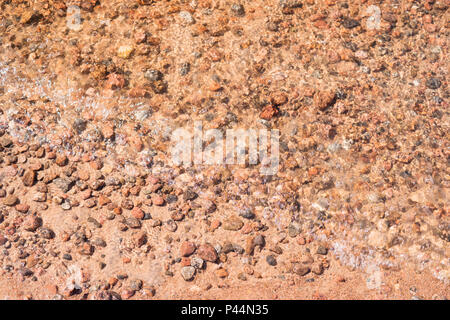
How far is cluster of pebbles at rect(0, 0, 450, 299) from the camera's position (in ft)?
12.4

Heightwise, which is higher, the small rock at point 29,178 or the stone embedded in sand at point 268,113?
the small rock at point 29,178

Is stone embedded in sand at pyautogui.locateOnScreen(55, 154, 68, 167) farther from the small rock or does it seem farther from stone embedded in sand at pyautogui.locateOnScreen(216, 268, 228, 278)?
stone embedded in sand at pyautogui.locateOnScreen(216, 268, 228, 278)

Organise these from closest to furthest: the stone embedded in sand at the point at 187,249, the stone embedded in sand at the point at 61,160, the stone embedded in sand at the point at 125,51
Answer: the stone embedded in sand at the point at 187,249 < the stone embedded in sand at the point at 61,160 < the stone embedded in sand at the point at 125,51

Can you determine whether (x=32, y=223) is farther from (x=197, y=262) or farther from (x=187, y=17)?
(x=187, y=17)

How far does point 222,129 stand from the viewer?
450cm

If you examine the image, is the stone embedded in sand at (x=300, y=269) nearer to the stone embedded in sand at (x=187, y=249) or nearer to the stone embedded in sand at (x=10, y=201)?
the stone embedded in sand at (x=187, y=249)

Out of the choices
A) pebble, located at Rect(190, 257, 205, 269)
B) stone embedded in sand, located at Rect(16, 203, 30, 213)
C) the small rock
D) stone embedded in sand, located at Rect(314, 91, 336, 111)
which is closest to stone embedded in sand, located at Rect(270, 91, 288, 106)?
stone embedded in sand, located at Rect(314, 91, 336, 111)

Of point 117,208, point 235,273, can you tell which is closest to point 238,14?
point 117,208

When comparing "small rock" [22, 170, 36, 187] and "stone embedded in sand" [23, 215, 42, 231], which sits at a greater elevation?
"small rock" [22, 170, 36, 187]

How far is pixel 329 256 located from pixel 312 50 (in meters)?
2.40

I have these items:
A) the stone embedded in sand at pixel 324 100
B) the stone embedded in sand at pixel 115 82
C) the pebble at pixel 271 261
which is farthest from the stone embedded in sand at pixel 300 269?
the stone embedded in sand at pixel 115 82

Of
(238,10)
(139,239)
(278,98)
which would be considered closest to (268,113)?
(278,98)

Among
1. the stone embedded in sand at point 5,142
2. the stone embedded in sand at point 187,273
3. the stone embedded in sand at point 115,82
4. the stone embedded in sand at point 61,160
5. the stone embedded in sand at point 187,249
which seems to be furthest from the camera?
the stone embedded in sand at point 115,82

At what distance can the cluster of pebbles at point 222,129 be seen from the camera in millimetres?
→ 3768
